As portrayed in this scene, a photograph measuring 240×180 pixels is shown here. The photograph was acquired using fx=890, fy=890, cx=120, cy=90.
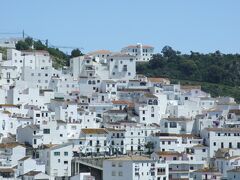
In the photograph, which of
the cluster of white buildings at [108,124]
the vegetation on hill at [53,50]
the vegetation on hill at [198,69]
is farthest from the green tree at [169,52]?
the cluster of white buildings at [108,124]

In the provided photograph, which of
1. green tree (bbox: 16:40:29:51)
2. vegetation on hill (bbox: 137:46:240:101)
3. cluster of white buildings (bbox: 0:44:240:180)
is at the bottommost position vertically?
cluster of white buildings (bbox: 0:44:240:180)

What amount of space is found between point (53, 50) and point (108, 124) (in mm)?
22794

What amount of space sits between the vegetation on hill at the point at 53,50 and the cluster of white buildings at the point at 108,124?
499cm

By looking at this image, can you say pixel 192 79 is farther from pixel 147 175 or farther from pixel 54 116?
pixel 147 175

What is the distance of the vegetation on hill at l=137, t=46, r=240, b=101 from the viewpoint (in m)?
84.9

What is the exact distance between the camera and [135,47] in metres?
90.9

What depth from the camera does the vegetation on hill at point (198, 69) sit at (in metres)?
84.9

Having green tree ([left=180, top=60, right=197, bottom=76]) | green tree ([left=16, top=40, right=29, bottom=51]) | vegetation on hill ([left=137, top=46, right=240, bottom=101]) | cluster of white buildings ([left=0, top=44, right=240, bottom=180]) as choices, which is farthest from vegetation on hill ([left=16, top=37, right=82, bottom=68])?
green tree ([left=180, top=60, right=197, bottom=76])

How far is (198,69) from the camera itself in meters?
87.6

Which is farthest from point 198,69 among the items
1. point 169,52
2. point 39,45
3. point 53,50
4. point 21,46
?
point 21,46

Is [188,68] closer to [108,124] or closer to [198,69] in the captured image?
[198,69]

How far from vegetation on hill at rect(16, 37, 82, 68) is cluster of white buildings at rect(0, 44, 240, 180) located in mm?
4992

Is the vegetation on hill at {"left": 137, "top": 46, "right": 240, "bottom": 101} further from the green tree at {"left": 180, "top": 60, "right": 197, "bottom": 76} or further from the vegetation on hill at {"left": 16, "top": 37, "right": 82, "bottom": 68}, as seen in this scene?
the vegetation on hill at {"left": 16, "top": 37, "right": 82, "bottom": 68}

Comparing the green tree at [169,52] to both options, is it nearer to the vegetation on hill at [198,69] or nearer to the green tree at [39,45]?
the vegetation on hill at [198,69]
